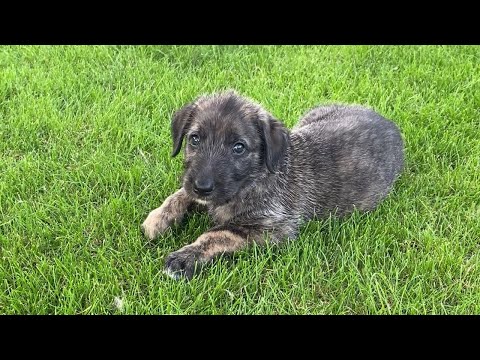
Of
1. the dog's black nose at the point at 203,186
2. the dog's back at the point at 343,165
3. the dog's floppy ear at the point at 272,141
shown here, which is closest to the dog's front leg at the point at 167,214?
the dog's black nose at the point at 203,186

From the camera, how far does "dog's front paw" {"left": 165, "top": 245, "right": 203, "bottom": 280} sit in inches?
168

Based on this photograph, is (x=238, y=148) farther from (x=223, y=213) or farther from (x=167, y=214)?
(x=167, y=214)

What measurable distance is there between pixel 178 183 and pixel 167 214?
25.8 inches

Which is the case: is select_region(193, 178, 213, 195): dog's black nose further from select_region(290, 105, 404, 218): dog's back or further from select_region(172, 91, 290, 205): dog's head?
select_region(290, 105, 404, 218): dog's back

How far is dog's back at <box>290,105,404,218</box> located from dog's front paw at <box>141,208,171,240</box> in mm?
1251

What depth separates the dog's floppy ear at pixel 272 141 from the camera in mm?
4727

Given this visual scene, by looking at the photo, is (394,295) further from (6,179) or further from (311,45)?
(311,45)

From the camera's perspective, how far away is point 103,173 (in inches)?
214

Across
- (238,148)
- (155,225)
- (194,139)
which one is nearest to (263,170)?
(238,148)

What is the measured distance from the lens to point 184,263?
432 centimetres

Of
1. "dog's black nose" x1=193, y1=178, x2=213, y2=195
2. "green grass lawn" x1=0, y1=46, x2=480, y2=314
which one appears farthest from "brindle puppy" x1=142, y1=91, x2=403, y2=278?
"green grass lawn" x1=0, y1=46, x2=480, y2=314

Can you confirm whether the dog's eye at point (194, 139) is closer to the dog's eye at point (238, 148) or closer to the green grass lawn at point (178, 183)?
the dog's eye at point (238, 148)

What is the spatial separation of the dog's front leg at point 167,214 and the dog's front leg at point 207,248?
35cm

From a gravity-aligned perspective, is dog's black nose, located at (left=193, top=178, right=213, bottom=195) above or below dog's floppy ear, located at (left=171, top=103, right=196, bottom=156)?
below
